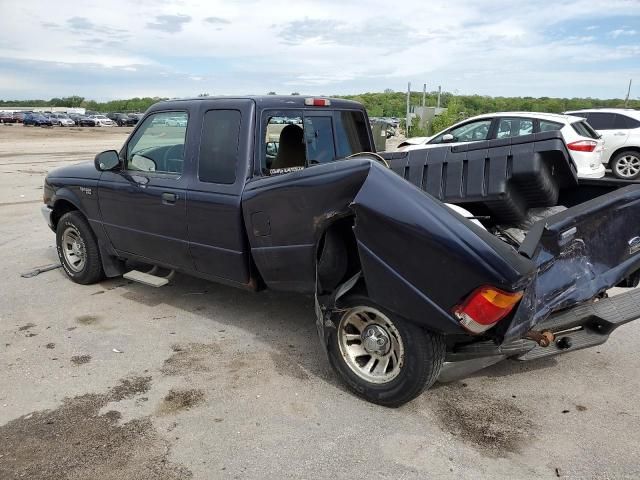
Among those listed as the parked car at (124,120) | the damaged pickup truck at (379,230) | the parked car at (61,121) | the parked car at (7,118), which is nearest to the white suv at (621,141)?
the damaged pickup truck at (379,230)

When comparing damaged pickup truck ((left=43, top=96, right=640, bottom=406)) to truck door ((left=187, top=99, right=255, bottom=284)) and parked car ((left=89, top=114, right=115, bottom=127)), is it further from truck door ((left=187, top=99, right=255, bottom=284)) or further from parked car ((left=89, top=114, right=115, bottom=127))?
parked car ((left=89, top=114, right=115, bottom=127))

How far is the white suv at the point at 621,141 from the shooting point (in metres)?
13.7

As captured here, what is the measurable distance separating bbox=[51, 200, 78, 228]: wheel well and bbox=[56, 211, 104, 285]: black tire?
0.10 metres

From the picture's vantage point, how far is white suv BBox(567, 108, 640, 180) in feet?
44.8

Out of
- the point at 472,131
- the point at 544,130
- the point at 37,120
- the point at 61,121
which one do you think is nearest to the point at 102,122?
the point at 61,121

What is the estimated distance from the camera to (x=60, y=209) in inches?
228

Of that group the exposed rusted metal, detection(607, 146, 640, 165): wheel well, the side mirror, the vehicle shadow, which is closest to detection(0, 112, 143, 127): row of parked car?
detection(607, 146, 640, 165): wheel well

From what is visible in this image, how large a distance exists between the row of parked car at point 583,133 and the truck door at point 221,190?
552 cm

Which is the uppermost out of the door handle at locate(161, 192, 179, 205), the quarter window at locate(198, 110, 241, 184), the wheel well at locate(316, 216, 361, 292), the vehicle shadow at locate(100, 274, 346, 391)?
the quarter window at locate(198, 110, 241, 184)

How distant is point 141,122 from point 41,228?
472cm

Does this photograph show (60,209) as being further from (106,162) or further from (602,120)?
(602,120)

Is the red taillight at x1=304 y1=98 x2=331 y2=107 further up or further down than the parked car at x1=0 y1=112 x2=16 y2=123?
further up

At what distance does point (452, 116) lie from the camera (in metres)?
21.5

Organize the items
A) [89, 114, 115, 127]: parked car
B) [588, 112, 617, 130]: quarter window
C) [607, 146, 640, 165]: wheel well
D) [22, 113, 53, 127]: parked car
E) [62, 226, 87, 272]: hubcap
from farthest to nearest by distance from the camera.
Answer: [89, 114, 115, 127]: parked car
[22, 113, 53, 127]: parked car
[588, 112, 617, 130]: quarter window
[607, 146, 640, 165]: wheel well
[62, 226, 87, 272]: hubcap
